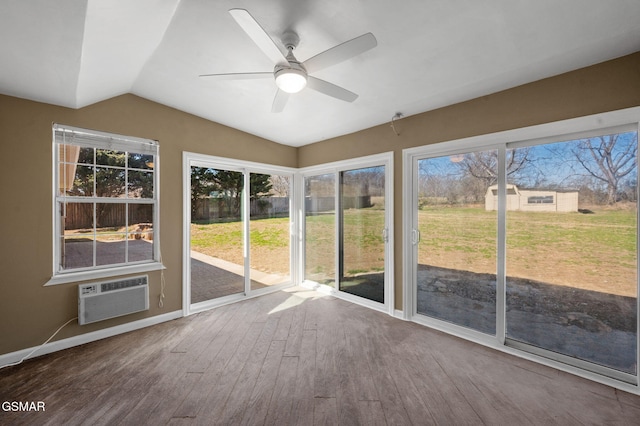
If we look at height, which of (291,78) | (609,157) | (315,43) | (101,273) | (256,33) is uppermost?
(315,43)

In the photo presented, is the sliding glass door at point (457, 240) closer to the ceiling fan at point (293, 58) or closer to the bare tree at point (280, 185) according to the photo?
the ceiling fan at point (293, 58)

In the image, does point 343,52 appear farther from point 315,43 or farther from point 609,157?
point 609,157

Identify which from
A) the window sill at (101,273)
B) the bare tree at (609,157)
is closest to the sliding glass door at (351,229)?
the bare tree at (609,157)

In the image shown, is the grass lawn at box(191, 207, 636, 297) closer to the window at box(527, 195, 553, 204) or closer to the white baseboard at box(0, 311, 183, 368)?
the window at box(527, 195, 553, 204)

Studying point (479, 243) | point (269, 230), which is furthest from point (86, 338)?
point (479, 243)

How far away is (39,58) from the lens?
1903 millimetres

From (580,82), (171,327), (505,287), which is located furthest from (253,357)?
(580,82)

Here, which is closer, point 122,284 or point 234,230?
point 122,284

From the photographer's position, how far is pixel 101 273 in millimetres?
2955

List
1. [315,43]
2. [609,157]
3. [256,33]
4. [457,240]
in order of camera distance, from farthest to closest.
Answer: [457,240] < [609,157] < [315,43] < [256,33]

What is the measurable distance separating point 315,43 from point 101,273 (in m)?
3.19

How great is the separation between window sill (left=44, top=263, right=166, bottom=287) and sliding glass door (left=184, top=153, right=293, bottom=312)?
0.46m

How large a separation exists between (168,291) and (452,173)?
3.74 meters

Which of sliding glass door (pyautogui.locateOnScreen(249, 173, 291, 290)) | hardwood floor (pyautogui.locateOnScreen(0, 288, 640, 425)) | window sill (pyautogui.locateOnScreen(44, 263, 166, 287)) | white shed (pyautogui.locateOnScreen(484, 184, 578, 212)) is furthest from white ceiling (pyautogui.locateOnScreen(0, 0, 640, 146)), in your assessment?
hardwood floor (pyautogui.locateOnScreen(0, 288, 640, 425))
